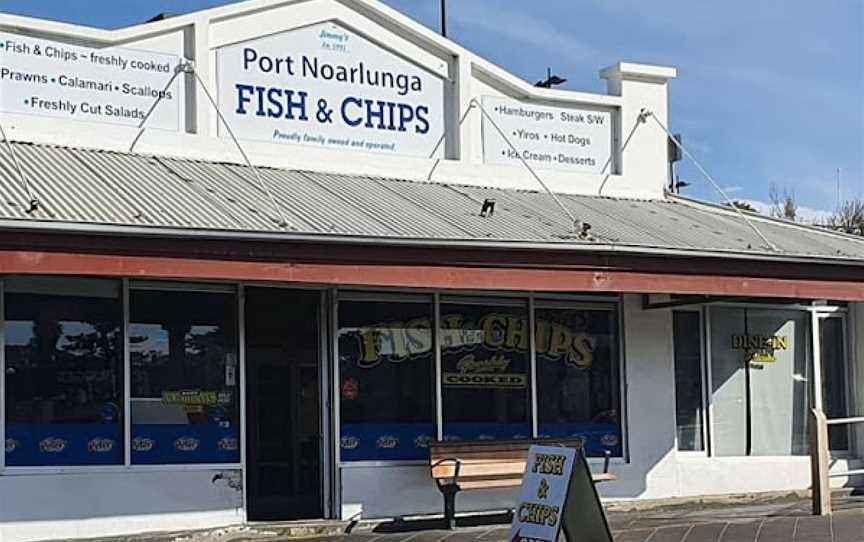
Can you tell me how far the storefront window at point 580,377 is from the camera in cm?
1578

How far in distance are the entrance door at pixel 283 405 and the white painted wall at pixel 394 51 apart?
1.70m

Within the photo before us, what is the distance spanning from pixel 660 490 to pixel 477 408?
8.97 ft

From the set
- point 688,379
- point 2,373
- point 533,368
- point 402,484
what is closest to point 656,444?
point 688,379

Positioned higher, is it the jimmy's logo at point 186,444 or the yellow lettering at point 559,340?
the yellow lettering at point 559,340

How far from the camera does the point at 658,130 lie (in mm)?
18078

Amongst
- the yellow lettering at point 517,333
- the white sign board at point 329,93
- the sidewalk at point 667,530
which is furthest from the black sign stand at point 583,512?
the white sign board at point 329,93

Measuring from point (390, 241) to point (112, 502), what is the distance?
3669 mm

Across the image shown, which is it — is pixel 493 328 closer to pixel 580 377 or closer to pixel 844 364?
pixel 580 377

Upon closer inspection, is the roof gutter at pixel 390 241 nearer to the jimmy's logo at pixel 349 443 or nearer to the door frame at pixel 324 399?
the door frame at pixel 324 399

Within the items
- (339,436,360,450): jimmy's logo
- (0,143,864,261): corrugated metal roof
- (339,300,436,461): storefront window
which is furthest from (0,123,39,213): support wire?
(339,436,360,450): jimmy's logo

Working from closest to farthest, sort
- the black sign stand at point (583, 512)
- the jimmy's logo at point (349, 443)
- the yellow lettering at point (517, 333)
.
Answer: the black sign stand at point (583, 512) < the jimmy's logo at point (349, 443) < the yellow lettering at point (517, 333)

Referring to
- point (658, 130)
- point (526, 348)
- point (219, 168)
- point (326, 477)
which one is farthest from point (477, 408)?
point (658, 130)

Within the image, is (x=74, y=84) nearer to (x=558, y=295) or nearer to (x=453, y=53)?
(x=453, y=53)

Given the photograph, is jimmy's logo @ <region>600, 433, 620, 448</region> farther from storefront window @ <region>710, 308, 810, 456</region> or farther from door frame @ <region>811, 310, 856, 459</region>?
door frame @ <region>811, 310, 856, 459</region>
